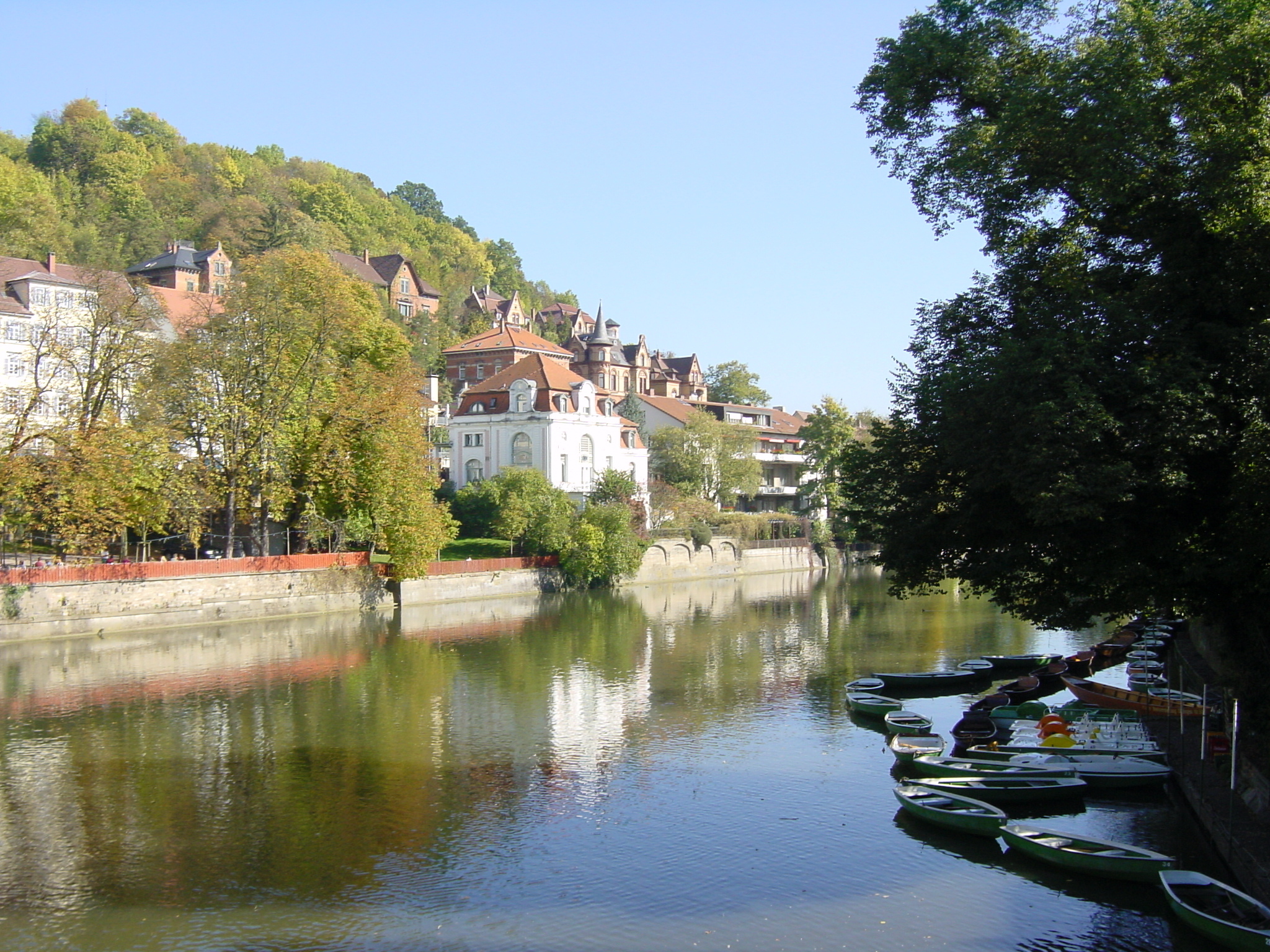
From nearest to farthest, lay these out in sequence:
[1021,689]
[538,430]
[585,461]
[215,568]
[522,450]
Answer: [1021,689]
[215,568]
[538,430]
[522,450]
[585,461]

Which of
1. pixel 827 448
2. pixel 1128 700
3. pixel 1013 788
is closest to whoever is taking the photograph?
pixel 1013 788

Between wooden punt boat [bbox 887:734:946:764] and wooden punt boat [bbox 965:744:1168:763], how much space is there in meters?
0.81

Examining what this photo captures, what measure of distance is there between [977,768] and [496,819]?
880cm

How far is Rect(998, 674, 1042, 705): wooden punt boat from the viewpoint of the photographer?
91.7ft

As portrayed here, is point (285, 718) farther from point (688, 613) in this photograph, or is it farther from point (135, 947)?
point (688, 613)

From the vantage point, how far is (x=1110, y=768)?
20.1 m

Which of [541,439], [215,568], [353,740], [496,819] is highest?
[541,439]

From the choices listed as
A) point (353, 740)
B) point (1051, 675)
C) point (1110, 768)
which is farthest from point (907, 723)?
point (353, 740)

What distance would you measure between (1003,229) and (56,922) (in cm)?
1977

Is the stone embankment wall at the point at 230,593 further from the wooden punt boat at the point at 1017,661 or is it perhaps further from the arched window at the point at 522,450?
the wooden punt boat at the point at 1017,661

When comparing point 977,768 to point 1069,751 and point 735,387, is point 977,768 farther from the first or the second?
point 735,387

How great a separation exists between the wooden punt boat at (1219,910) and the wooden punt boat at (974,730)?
25.2ft

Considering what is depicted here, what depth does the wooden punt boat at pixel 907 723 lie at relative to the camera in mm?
23625

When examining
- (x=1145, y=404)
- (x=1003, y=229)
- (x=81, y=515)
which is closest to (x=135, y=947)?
(x=1145, y=404)
